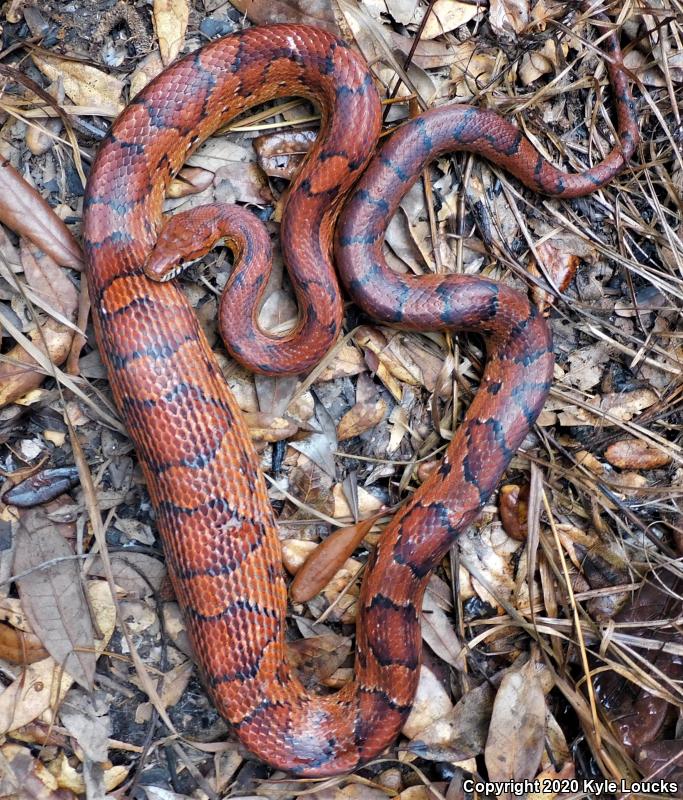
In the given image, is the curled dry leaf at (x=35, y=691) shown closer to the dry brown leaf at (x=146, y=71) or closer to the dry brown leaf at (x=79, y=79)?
the dry brown leaf at (x=79, y=79)

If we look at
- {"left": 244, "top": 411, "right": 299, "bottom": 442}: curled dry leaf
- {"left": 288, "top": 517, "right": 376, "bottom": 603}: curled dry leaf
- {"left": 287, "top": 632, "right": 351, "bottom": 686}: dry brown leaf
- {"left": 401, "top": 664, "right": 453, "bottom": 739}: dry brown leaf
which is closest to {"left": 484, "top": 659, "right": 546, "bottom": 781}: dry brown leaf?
{"left": 401, "top": 664, "right": 453, "bottom": 739}: dry brown leaf

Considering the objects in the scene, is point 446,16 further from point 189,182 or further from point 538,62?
point 189,182

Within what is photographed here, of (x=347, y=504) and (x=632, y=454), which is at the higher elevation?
(x=347, y=504)

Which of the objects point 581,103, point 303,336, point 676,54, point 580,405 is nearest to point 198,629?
point 303,336

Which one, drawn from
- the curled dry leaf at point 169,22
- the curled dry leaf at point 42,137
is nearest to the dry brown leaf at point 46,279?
the curled dry leaf at point 42,137

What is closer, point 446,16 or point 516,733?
point 516,733

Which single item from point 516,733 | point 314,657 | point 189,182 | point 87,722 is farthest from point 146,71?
point 516,733
